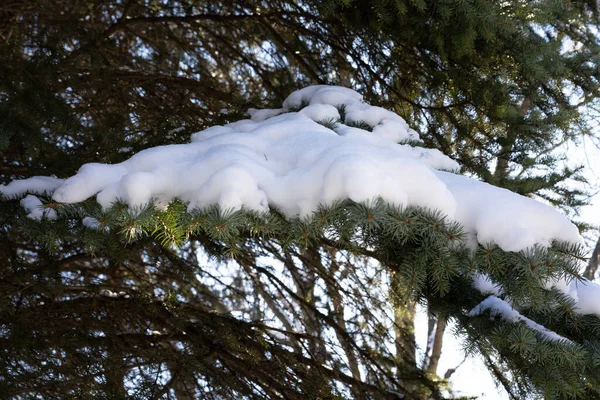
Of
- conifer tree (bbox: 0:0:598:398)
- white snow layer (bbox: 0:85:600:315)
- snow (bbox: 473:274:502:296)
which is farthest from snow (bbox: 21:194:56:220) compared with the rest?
snow (bbox: 473:274:502:296)

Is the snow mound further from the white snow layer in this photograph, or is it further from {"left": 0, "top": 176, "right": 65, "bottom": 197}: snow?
{"left": 0, "top": 176, "right": 65, "bottom": 197}: snow

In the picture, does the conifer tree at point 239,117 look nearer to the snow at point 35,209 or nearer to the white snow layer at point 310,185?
the snow at point 35,209

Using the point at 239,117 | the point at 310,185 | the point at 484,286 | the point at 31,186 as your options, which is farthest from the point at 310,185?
the point at 239,117

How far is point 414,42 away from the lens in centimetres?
403

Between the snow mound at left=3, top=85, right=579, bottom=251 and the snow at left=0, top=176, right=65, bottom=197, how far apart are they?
1.65 feet

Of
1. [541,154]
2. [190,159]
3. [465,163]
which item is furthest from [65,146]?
[541,154]

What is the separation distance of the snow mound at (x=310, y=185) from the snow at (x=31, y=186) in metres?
0.50

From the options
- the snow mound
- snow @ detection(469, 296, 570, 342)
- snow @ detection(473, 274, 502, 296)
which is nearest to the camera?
the snow mound

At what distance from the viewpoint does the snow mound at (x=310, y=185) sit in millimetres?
1909

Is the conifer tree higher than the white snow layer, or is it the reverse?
the conifer tree

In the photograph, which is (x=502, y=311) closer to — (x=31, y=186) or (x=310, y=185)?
(x=310, y=185)

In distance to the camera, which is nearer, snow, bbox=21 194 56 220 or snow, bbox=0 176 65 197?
snow, bbox=21 194 56 220

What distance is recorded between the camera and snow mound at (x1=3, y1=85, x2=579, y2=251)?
6.26 ft

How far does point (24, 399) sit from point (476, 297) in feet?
8.79
